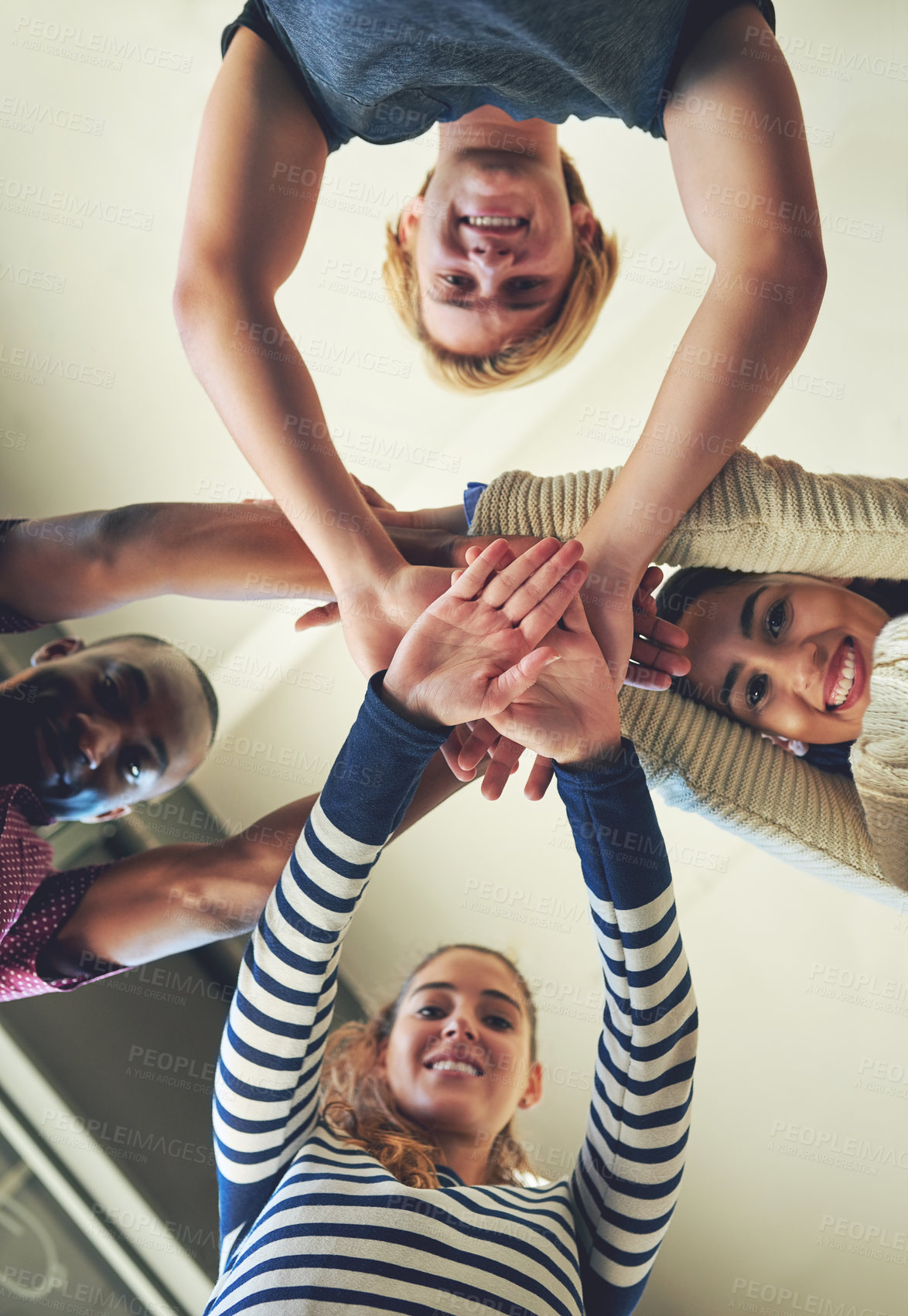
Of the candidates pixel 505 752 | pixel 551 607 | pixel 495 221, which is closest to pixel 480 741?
pixel 505 752

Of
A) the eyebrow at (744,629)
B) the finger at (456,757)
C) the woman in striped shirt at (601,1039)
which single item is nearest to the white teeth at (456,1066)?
the woman in striped shirt at (601,1039)

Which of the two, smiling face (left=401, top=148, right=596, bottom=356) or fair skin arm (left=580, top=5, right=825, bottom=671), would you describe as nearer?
fair skin arm (left=580, top=5, right=825, bottom=671)

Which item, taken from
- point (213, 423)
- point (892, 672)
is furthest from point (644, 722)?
point (213, 423)

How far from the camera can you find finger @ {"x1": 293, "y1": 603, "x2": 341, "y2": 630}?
64cm

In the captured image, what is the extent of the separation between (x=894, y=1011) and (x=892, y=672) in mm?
318

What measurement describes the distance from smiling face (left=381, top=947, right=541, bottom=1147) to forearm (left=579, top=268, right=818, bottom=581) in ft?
1.35

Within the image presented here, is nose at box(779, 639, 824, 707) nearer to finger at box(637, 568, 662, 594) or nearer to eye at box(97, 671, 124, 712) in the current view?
finger at box(637, 568, 662, 594)

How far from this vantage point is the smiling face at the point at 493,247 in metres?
0.72

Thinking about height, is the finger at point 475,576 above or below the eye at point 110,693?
above

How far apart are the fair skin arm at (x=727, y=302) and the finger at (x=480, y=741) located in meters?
0.10

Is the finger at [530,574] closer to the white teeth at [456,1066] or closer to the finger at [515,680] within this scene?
the finger at [515,680]

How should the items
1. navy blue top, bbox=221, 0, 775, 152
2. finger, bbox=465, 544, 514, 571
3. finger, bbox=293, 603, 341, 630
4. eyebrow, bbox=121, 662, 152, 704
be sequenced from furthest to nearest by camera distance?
eyebrow, bbox=121, 662, 152, 704 → finger, bbox=293, 603, 341, 630 → finger, bbox=465, 544, 514, 571 → navy blue top, bbox=221, 0, 775, 152

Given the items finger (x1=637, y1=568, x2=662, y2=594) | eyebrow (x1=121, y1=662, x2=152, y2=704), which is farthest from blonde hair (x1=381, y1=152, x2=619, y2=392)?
eyebrow (x1=121, y1=662, x2=152, y2=704)

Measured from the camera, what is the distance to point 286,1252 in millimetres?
452
